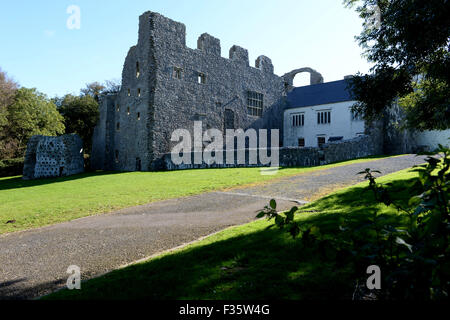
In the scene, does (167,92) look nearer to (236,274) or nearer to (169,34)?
(169,34)

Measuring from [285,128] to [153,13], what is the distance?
20340mm

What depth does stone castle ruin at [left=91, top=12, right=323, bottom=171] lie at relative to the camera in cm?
2594

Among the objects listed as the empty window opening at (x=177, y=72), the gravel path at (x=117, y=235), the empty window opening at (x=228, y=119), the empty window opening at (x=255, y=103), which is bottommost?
the gravel path at (x=117, y=235)

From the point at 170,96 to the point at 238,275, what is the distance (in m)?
24.8

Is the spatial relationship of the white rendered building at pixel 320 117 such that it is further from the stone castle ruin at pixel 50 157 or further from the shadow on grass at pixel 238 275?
the shadow on grass at pixel 238 275

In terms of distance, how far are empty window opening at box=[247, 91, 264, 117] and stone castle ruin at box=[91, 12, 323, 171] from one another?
12 cm

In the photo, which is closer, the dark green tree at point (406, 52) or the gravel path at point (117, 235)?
the gravel path at point (117, 235)

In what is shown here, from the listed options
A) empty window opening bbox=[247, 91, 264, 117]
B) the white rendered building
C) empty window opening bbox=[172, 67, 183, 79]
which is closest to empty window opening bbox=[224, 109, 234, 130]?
empty window opening bbox=[247, 91, 264, 117]

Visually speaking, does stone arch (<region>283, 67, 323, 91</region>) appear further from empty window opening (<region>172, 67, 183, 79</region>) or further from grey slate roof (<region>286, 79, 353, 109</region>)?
empty window opening (<region>172, 67, 183, 79</region>)

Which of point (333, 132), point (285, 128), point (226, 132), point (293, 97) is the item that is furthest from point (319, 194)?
point (293, 97)

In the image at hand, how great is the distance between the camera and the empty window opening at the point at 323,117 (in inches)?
1297

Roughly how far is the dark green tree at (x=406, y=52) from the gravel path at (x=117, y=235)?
11.8ft

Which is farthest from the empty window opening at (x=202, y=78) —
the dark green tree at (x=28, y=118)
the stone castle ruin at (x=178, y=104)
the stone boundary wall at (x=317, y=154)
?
the dark green tree at (x=28, y=118)

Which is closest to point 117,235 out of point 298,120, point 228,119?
point 228,119
